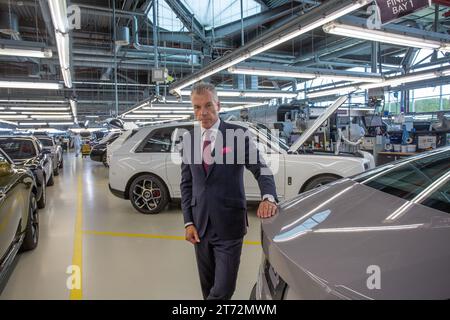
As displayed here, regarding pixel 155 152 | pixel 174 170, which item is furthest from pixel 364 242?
pixel 155 152

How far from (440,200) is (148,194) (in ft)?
15.2

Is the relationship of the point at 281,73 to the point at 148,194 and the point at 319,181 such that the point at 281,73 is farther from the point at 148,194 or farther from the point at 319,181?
the point at 148,194

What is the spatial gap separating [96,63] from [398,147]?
11273 mm

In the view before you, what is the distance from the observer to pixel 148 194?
5387mm

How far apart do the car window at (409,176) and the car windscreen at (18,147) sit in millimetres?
6832

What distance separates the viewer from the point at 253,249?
3701 millimetres

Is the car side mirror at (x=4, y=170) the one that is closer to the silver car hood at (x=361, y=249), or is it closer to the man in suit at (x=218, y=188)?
the man in suit at (x=218, y=188)

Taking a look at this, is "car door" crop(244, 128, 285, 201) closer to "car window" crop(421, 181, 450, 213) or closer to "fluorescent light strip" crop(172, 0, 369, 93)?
"fluorescent light strip" crop(172, 0, 369, 93)

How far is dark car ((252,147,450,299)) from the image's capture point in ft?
2.88

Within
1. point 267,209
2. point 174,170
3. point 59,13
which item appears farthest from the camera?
point 174,170

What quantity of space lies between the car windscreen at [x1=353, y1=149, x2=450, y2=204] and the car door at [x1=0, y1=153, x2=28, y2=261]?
8.69ft

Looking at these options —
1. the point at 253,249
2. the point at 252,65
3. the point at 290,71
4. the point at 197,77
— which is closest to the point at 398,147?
the point at 290,71

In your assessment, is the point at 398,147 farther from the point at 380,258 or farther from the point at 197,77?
the point at 380,258

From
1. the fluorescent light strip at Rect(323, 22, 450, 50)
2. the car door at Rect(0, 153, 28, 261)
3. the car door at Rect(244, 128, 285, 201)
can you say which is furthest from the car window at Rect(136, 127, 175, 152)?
the fluorescent light strip at Rect(323, 22, 450, 50)
